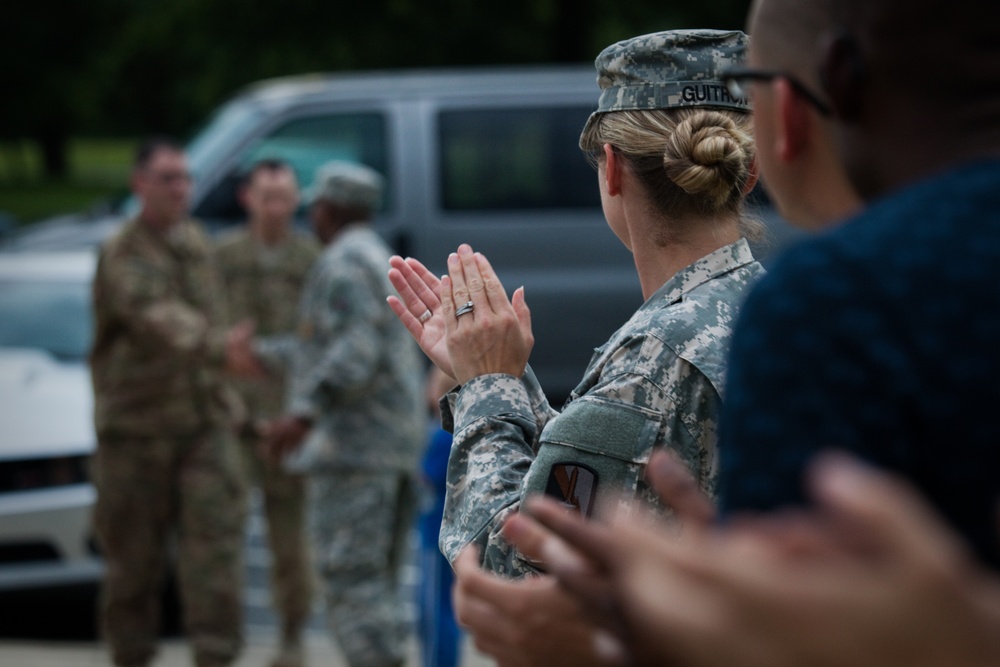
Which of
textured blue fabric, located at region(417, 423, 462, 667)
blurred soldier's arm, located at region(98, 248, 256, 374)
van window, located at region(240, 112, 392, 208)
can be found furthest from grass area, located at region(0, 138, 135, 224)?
textured blue fabric, located at region(417, 423, 462, 667)

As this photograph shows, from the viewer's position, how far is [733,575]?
0.82 metres

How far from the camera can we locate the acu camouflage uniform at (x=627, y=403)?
1.74 metres

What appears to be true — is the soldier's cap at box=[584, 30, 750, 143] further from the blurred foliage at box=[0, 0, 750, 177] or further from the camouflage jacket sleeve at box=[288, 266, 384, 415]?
the blurred foliage at box=[0, 0, 750, 177]

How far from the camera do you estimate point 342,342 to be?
5.50 metres

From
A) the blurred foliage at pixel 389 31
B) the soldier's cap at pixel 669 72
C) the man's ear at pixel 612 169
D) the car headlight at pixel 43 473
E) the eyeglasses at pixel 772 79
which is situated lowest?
the car headlight at pixel 43 473

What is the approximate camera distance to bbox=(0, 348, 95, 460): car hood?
595 centimetres

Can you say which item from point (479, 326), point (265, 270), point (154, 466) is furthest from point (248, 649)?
point (479, 326)

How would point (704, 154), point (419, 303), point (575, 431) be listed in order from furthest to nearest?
1. point (419, 303)
2. point (704, 154)
3. point (575, 431)

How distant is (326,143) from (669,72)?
20.2 feet

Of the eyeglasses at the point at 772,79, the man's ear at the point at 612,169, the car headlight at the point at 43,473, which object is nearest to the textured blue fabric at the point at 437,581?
the car headlight at the point at 43,473

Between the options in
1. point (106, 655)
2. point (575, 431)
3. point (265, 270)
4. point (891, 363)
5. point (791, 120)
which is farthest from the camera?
point (265, 270)

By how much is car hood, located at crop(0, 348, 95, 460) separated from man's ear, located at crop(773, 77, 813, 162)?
210 inches

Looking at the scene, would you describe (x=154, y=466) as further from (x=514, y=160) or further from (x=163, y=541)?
(x=514, y=160)

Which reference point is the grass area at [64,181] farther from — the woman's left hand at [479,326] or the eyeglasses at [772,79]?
the eyeglasses at [772,79]
